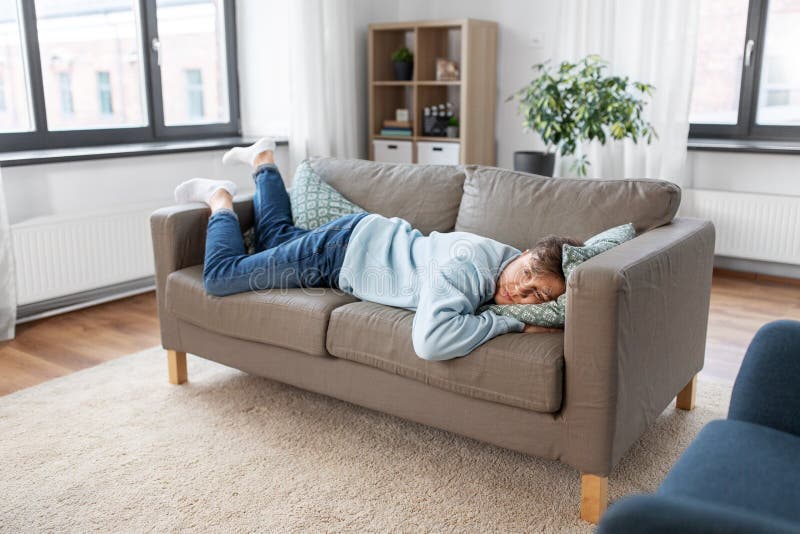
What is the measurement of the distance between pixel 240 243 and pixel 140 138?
2009 millimetres

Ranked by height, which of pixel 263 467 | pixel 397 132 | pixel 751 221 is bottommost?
pixel 263 467

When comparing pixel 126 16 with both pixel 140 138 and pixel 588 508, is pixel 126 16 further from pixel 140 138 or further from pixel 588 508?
pixel 588 508

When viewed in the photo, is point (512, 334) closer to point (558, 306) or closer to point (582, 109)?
point (558, 306)

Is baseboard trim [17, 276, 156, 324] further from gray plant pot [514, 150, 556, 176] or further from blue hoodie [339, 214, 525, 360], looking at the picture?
gray plant pot [514, 150, 556, 176]

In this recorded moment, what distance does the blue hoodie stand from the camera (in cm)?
188

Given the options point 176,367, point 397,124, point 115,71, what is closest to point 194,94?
point 115,71

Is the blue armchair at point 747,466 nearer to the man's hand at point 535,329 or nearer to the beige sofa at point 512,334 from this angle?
the beige sofa at point 512,334

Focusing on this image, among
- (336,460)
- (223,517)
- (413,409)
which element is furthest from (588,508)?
(223,517)

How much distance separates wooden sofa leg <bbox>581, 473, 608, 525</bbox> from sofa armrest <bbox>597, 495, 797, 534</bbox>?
39.8 inches

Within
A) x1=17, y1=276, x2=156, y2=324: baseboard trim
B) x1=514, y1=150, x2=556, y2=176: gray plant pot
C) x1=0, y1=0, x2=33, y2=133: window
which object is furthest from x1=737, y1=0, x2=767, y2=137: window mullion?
x1=0, y1=0, x2=33, y2=133: window

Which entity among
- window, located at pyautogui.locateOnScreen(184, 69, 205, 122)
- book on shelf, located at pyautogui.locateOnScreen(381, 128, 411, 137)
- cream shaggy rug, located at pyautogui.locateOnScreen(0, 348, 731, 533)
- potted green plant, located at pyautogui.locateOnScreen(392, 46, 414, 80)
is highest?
potted green plant, located at pyautogui.locateOnScreen(392, 46, 414, 80)

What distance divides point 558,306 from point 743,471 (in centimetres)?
→ 69

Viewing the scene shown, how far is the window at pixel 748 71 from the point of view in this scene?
4.09 meters

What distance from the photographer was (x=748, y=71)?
13.7 feet
